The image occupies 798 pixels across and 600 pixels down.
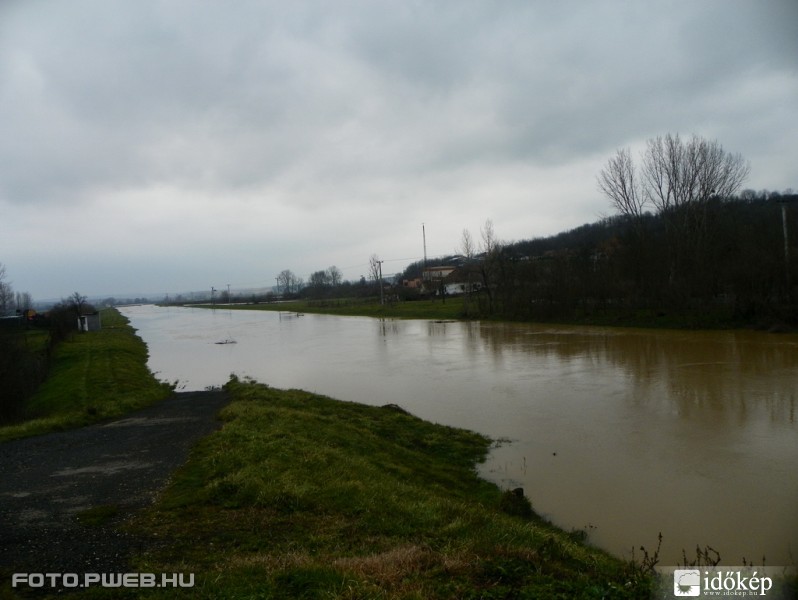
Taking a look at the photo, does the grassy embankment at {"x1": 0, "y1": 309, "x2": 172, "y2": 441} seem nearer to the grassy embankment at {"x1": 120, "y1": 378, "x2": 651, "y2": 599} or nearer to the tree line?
the grassy embankment at {"x1": 120, "y1": 378, "x2": 651, "y2": 599}

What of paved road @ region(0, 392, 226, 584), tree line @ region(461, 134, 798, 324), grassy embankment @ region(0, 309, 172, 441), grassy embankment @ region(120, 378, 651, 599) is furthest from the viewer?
tree line @ region(461, 134, 798, 324)

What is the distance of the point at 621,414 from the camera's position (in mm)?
11375

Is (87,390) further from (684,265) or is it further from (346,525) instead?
(684,265)

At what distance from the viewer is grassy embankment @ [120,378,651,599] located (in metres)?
3.27

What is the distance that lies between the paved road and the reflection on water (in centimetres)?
506

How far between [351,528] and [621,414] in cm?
857

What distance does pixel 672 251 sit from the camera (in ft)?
110

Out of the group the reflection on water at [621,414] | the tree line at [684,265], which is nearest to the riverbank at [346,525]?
the reflection on water at [621,414]

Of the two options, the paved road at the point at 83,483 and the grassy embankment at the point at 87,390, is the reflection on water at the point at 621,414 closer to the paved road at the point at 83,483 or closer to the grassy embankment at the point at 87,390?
the grassy embankment at the point at 87,390

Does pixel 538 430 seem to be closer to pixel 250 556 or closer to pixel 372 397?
pixel 372 397

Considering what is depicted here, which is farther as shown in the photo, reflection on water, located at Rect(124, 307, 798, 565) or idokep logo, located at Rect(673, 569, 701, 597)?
reflection on water, located at Rect(124, 307, 798, 565)

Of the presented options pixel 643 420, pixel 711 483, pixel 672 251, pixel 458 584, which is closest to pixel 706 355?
pixel 643 420

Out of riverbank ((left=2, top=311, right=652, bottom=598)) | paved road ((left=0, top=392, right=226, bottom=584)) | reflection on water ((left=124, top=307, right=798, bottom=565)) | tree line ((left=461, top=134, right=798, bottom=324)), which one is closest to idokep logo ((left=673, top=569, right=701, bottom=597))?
riverbank ((left=2, top=311, right=652, bottom=598))

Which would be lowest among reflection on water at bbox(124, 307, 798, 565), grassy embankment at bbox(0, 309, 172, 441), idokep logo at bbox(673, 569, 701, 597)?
reflection on water at bbox(124, 307, 798, 565)
